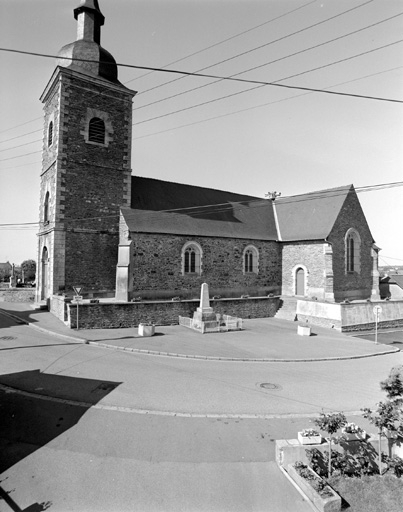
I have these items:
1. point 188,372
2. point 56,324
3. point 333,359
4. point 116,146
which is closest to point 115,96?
point 116,146

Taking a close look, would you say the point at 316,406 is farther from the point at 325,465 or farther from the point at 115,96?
the point at 115,96

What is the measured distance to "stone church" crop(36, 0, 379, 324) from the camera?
815 inches

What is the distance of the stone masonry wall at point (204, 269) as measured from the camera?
21.6 metres

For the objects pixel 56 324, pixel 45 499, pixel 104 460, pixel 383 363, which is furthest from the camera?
pixel 56 324

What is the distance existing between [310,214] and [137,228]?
1575 cm

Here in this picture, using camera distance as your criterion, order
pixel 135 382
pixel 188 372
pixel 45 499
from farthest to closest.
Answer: pixel 188 372, pixel 135 382, pixel 45 499

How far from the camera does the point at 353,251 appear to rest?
2761cm

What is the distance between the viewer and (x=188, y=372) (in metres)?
11.3

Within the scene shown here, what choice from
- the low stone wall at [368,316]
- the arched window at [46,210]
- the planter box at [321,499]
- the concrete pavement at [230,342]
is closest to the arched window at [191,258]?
the concrete pavement at [230,342]

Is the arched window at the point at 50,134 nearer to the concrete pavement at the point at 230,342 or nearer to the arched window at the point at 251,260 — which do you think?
the concrete pavement at the point at 230,342

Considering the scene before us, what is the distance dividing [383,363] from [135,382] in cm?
1120

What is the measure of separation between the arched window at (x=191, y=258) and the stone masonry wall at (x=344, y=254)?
35.1ft

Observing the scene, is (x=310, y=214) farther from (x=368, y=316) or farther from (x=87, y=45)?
(x=87, y=45)

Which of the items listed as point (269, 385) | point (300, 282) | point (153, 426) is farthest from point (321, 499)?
point (300, 282)
